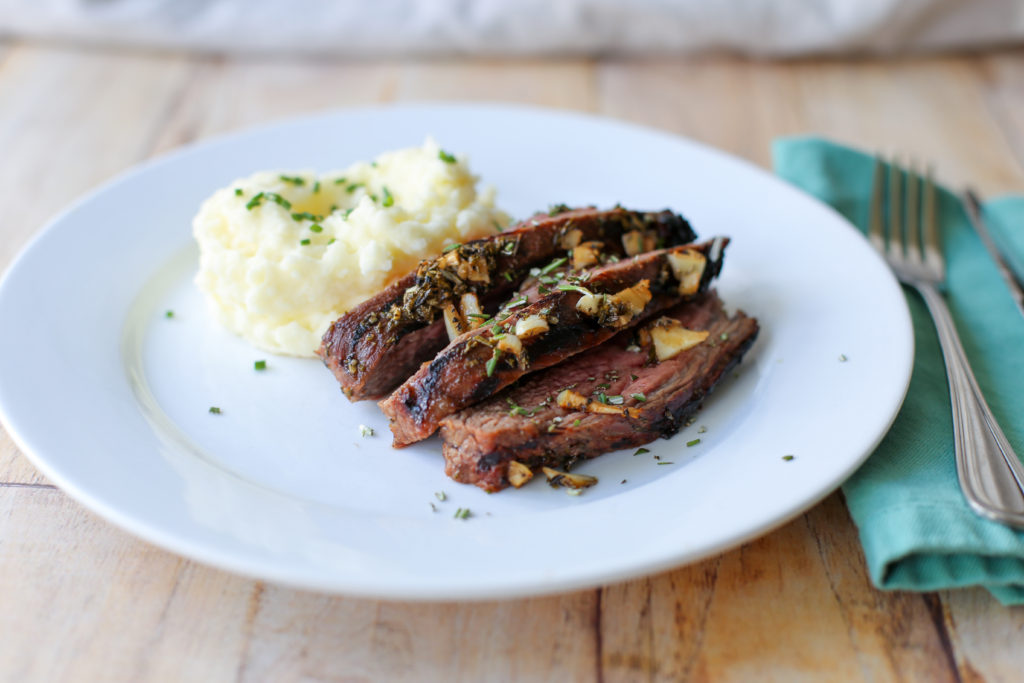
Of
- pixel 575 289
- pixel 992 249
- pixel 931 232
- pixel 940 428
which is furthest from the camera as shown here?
pixel 931 232

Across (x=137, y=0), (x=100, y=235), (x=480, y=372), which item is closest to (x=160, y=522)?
(x=480, y=372)

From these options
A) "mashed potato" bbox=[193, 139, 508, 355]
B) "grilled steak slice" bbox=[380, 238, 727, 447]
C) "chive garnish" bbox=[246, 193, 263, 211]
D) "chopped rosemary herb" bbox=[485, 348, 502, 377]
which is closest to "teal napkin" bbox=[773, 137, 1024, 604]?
"grilled steak slice" bbox=[380, 238, 727, 447]

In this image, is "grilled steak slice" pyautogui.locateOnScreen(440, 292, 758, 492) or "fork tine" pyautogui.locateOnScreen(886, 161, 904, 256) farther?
"fork tine" pyautogui.locateOnScreen(886, 161, 904, 256)

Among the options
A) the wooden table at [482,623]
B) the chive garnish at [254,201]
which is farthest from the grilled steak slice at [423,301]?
the wooden table at [482,623]

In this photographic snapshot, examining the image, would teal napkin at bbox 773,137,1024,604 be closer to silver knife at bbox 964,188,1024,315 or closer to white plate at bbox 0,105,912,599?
silver knife at bbox 964,188,1024,315

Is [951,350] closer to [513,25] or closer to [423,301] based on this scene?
[423,301]

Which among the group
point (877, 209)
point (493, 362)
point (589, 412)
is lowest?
point (877, 209)

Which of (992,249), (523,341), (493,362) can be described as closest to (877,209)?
(992,249)
